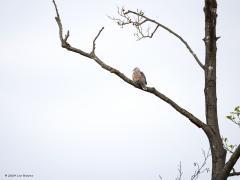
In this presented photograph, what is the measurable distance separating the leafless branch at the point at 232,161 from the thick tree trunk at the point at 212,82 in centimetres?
22

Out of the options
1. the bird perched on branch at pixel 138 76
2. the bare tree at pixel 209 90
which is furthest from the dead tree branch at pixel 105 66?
the bird perched on branch at pixel 138 76

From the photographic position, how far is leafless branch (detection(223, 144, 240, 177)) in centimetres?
337

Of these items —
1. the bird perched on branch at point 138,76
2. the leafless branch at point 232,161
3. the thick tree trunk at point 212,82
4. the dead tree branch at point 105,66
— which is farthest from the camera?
the bird perched on branch at point 138,76

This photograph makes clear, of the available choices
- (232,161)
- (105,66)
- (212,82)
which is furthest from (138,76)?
(232,161)

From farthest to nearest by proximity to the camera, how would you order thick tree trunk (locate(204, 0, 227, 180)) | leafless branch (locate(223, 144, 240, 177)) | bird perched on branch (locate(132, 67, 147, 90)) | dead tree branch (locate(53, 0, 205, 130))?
1. bird perched on branch (locate(132, 67, 147, 90))
2. dead tree branch (locate(53, 0, 205, 130))
3. thick tree trunk (locate(204, 0, 227, 180))
4. leafless branch (locate(223, 144, 240, 177))

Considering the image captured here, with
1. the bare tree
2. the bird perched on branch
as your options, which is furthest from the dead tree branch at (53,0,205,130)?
the bird perched on branch

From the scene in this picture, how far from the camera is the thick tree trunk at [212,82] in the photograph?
12.3 ft

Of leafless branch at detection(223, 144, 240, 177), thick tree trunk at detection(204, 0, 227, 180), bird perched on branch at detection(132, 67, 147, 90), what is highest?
bird perched on branch at detection(132, 67, 147, 90)

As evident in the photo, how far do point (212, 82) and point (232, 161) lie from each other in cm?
95

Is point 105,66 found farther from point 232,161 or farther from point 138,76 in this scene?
point 138,76

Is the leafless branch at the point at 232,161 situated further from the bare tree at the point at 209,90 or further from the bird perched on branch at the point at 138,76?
the bird perched on branch at the point at 138,76

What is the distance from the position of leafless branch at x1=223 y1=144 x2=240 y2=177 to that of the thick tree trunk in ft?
0.73

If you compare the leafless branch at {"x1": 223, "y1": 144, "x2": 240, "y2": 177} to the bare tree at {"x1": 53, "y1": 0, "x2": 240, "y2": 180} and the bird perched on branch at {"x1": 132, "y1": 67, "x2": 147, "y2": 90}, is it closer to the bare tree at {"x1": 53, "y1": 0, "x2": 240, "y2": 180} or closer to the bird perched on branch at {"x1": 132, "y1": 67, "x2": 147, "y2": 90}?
the bare tree at {"x1": 53, "y1": 0, "x2": 240, "y2": 180}

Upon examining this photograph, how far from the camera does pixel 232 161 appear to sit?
135 inches
